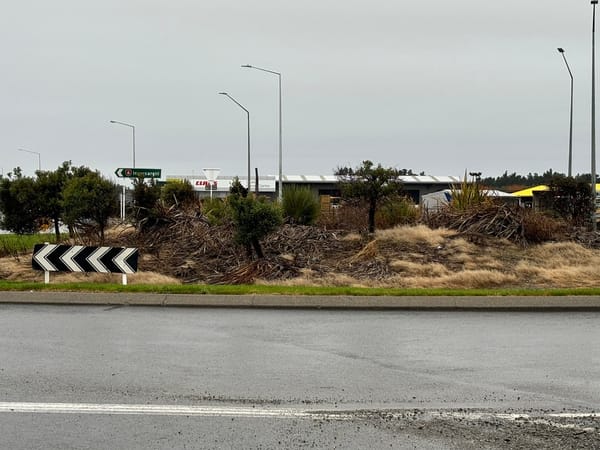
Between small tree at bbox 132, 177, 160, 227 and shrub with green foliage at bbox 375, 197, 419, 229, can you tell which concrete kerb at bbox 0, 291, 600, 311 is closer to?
small tree at bbox 132, 177, 160, 227

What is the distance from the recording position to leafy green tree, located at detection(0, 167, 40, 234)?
2531cm

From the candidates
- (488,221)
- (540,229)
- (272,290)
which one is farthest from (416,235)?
(272,290)

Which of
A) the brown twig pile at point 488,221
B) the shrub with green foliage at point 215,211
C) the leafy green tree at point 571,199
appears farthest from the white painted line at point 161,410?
the leafy green tree at point 571,199

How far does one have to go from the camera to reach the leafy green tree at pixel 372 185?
2281 cm

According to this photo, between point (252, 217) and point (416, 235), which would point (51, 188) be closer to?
point (252, 217)

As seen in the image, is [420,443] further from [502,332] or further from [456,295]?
[456,295]

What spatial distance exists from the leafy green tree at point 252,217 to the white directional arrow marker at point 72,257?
4.60 m

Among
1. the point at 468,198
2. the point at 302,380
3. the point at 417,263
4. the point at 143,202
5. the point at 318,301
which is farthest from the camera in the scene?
the point at 468,198

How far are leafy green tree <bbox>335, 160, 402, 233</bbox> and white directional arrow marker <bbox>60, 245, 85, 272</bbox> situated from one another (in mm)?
9549

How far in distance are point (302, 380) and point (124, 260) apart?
31.9 ft

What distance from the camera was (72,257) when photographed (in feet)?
54.2

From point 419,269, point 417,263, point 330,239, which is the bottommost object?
point 419,269

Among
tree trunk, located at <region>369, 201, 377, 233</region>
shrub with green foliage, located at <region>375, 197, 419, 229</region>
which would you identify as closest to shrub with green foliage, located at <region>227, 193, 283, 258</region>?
tree trunk, located at <region>369, 201, 377, 233</region>

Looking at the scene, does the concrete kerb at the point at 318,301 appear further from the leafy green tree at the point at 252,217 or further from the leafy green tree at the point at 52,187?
the leafy green tree at the point at 52,187
